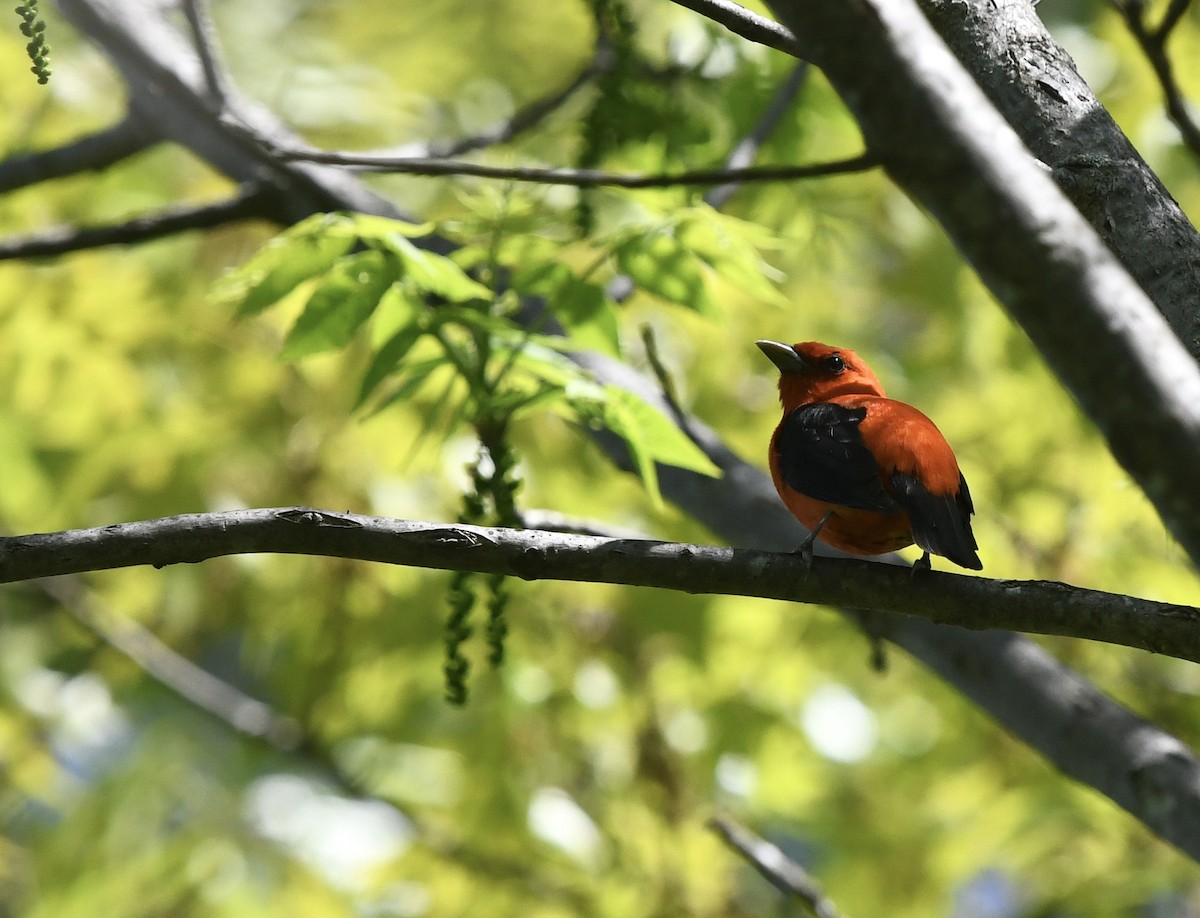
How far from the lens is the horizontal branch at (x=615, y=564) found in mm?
2064

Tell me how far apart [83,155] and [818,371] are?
2731mm

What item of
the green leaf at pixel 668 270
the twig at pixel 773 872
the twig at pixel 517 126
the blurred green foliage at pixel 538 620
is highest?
the green leaf at pixel 668 270

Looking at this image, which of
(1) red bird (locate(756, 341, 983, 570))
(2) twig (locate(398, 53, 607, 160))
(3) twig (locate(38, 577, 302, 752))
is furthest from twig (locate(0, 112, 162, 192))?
(1) red bird (locate(756, 341, 983, 570))

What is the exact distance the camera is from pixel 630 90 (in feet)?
12.8

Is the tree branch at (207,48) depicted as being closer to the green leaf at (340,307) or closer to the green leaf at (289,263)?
the green leaf at (289,263)

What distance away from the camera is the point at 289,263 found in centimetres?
288

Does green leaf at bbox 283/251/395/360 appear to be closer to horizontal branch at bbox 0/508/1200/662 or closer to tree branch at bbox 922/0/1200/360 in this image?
horizontal branch at bbox 0/508/1200/662

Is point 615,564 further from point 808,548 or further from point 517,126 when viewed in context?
point 517,126

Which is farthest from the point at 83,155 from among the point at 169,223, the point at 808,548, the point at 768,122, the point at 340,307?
the point at 808,548

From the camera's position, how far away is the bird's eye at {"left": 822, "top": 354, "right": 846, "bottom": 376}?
4.04 m

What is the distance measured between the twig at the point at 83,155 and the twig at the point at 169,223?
0.36 meters

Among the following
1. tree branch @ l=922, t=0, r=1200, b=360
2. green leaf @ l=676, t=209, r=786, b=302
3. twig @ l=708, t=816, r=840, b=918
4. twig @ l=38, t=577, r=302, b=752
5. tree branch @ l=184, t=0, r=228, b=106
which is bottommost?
twig @ l=38, t=577, r=302, b=752

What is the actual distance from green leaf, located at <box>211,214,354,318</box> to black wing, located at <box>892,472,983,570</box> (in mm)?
1409

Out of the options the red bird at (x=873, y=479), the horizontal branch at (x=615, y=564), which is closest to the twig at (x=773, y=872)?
the red bird at (x=873, y=479)
